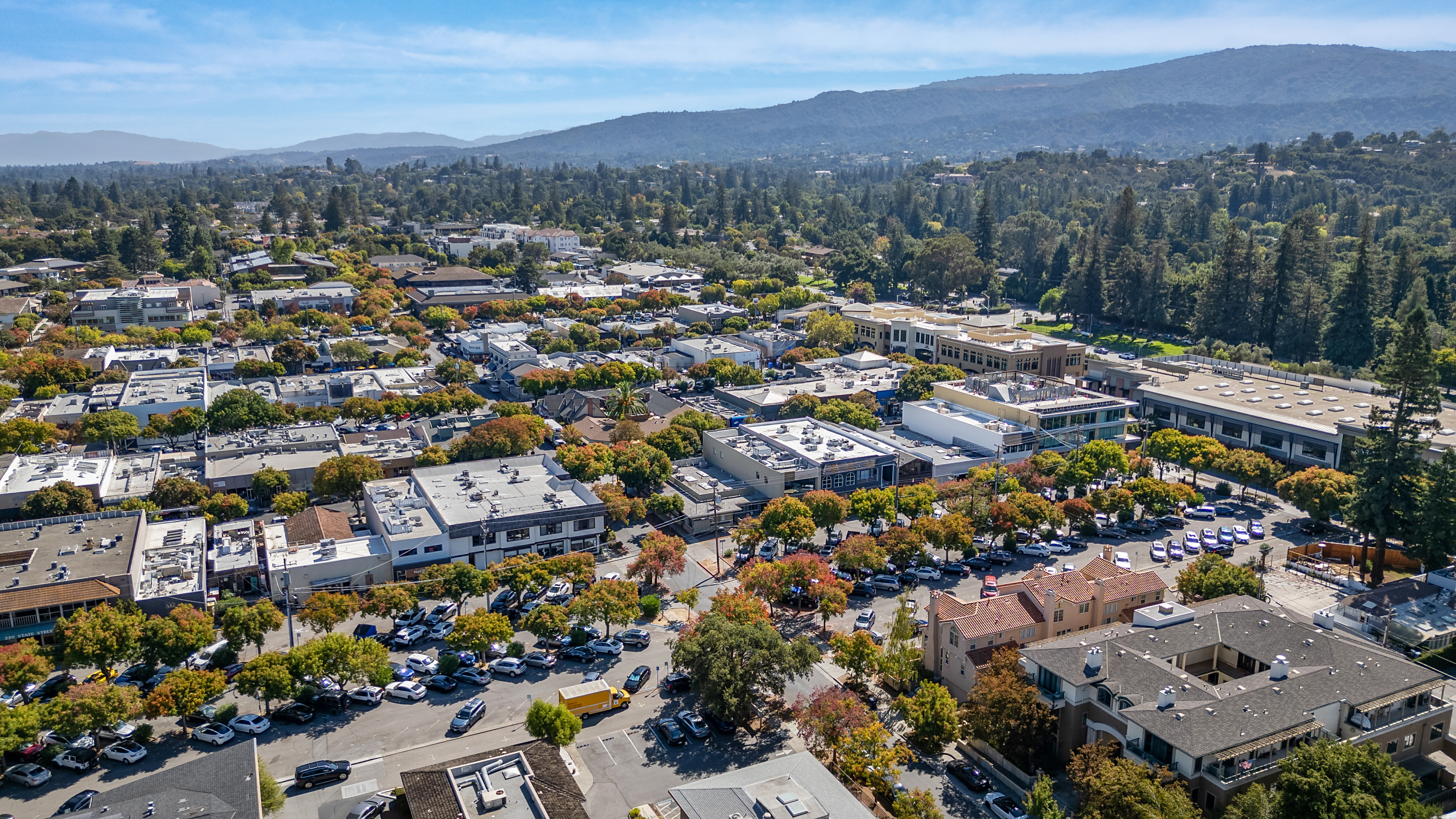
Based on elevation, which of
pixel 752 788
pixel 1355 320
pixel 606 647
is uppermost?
pixel 1355 320

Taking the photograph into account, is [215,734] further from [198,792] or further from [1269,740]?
[1269,740]

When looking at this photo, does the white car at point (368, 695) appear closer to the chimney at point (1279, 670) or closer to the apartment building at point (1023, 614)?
the apartment building at point (1023, 614)

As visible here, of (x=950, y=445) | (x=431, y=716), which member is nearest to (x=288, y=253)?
(x=950, y=445)

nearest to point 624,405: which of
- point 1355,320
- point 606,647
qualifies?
point 606,647

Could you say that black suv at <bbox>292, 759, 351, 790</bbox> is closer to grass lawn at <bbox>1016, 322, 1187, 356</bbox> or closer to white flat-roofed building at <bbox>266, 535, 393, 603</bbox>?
white flat-roofed building at <bbox>266, 535, 393, 603</bbox>

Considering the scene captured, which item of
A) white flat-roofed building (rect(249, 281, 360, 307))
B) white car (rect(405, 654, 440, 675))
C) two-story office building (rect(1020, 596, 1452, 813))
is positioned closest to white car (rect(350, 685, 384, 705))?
white car (rect(405, 654, 440, 675))

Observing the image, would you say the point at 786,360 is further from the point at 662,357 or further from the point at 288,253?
the point at 288,253
